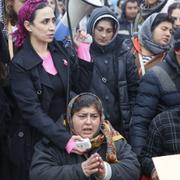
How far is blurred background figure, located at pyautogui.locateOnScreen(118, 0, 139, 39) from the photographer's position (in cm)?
688

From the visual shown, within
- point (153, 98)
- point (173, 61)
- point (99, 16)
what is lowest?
point (153, 98)

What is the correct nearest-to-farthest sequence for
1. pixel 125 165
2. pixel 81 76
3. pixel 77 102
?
1. pixel 125 165
2. pixel 77 102
3. pixel 81 76

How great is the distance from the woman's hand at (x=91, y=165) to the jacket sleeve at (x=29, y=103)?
349 millimetres

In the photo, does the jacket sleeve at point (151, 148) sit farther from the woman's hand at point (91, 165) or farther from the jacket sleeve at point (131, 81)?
the jacket sleeve at point (131, 81)

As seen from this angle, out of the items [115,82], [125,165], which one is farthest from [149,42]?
[125,165]

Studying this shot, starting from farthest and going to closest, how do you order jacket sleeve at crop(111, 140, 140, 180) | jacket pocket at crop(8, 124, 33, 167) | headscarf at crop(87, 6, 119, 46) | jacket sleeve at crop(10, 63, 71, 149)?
headscarf at crop(87, 6, 119, 46) < jacket pocket at crop(8, 124, 33, 167) < jacket sleeve at crop(10, 63, 71, 149) < jacket sleeve at crop(111, 140, 140, 180)

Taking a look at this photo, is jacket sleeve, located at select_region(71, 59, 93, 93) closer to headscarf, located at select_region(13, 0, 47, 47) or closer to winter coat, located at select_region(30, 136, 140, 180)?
headscarf, located at select_region(13, 0, 47, 47)

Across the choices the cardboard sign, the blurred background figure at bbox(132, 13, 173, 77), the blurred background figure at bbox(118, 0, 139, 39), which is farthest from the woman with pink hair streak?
the blurred background figure at bbox(118, 0, 139, 39)

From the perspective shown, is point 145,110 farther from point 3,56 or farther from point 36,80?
point 3,56

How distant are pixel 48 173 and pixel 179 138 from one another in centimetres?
84

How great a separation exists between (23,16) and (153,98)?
1037mm


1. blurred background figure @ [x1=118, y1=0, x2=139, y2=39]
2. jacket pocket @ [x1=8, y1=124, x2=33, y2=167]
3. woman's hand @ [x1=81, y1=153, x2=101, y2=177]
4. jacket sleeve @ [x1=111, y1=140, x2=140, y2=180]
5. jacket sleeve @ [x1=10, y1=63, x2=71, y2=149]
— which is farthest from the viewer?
blurred background figure @ [x1=118, y1=0, x2=139, y2=39]

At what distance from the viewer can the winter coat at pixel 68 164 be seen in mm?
2898

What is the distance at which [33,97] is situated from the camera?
322 centimetres
